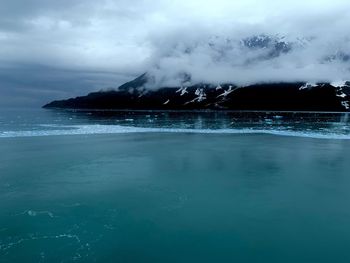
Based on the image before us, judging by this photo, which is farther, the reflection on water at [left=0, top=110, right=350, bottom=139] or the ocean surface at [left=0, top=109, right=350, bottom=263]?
the reflection on water at [left=0, top=110, right=350, bottom=139]

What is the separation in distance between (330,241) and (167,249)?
19.2 ft

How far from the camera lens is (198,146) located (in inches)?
1487

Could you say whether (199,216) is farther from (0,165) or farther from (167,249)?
(0,165)

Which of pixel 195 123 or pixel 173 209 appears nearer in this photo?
pixel 173 209

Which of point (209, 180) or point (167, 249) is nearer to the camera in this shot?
point (167, 249)

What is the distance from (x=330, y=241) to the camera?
13.1m

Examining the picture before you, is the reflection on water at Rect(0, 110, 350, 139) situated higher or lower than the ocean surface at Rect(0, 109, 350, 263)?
higher

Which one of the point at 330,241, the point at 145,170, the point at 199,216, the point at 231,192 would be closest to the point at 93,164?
the point at 145,170

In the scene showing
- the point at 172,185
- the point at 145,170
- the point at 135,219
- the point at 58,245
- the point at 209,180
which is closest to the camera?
the point at 58,245

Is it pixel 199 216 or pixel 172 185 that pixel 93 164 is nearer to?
pixel 172 185

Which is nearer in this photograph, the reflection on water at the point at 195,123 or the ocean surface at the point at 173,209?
the ocean surface at the point at 173,209

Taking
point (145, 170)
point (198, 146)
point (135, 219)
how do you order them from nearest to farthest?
point (135, 219), point (145, 170), point (198, 146)

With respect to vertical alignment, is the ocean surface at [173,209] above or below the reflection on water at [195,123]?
below

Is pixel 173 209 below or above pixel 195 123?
below
